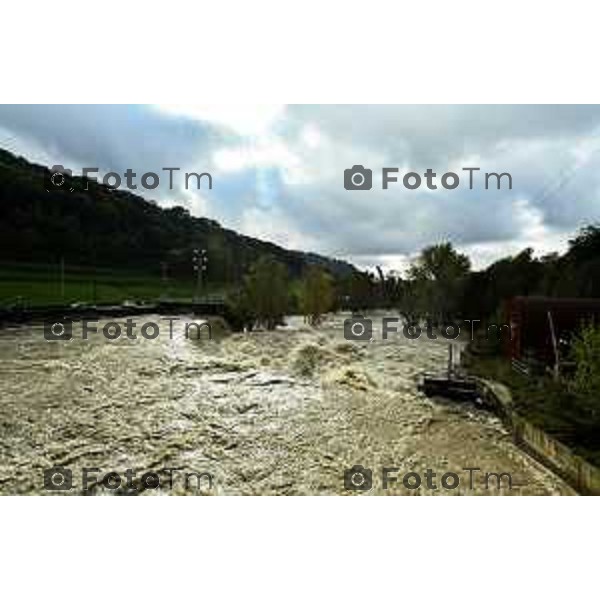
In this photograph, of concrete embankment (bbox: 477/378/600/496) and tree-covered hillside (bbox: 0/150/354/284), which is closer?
concrete embankment (bbox: 477/378/600/496)

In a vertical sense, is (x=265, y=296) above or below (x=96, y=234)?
below

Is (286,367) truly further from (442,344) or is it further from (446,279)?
(446,279)

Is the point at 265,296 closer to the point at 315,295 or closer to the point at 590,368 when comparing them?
the point at 315,295

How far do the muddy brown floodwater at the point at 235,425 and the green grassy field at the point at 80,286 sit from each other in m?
27.7

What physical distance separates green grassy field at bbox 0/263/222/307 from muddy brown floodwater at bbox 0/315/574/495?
27.7 metres
